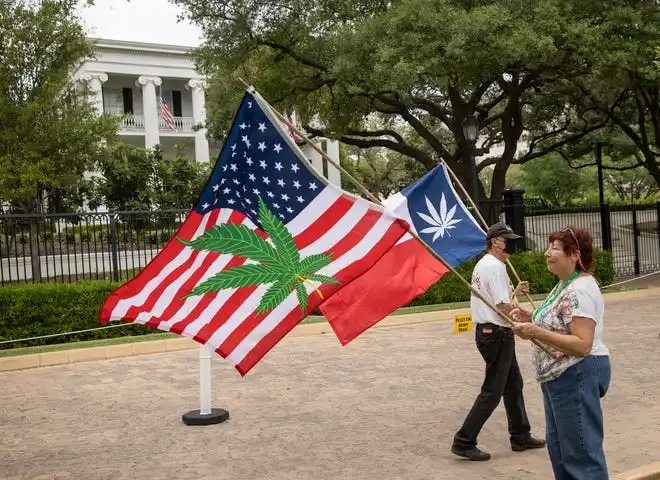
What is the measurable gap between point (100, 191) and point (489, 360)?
27.7 m

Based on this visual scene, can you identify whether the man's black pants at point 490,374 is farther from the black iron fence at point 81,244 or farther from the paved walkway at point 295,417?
the black iron fence at point 81,244

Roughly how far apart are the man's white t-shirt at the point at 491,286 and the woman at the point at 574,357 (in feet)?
5.56

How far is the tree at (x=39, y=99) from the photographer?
56.9 feet

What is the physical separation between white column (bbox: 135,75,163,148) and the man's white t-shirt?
3900 cm

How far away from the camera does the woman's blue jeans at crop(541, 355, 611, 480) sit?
4.18m

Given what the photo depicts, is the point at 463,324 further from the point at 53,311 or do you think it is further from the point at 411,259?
the point at 53,311

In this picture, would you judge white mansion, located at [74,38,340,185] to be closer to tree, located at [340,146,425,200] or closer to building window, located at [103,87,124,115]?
building window, located at [103,87,124,115]

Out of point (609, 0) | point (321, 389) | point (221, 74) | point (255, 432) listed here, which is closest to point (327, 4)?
point (221, 74)

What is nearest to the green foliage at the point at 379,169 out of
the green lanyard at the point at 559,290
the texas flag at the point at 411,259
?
the texas flag at the point at 411,259

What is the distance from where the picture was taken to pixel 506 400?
→ 6.49 metres

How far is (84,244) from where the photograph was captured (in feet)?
51.3

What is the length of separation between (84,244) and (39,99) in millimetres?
4025

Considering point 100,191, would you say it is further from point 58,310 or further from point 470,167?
point 58,310

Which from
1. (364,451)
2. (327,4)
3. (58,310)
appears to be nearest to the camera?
(364,451)
